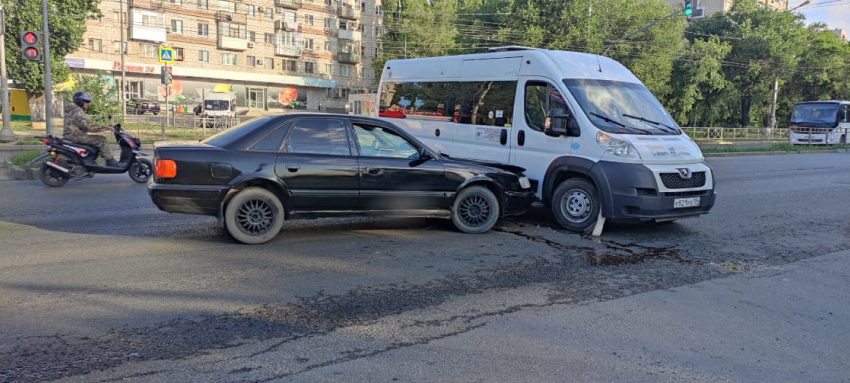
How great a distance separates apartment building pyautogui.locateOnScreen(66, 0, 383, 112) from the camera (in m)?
51.1

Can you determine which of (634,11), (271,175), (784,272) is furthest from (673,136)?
(634,11)

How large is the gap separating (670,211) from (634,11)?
3979cm

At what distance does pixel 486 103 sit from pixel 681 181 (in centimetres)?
329

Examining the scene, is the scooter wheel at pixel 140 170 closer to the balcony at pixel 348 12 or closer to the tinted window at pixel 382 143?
the tinted window at pixel 382 143

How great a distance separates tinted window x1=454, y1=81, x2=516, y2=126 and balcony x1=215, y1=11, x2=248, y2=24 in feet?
174

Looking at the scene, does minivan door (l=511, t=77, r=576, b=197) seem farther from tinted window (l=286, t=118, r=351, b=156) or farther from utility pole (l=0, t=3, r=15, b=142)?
utility pole (l=0, t=3, r=15, b=142)

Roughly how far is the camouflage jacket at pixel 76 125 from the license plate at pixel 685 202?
988 centimetres

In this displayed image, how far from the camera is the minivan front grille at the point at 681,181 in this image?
7379 mm

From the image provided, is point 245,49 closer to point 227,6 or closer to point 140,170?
point 227,6

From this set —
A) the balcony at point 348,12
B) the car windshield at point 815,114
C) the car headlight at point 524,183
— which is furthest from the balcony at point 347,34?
the car headlight at point 524,183

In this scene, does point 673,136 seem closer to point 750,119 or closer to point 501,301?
point 501,301

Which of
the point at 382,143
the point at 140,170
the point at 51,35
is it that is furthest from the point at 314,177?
the point at 51,35

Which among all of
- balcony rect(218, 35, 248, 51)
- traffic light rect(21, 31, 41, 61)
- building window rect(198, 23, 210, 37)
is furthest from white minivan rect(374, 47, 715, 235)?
building window rect(198, 23, 210, 37)

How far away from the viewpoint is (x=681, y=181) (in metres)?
7.51
